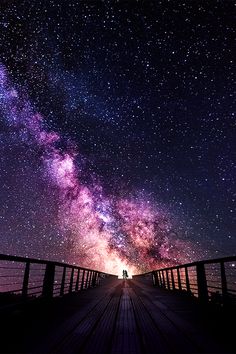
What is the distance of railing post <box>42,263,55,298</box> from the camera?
7.48 m

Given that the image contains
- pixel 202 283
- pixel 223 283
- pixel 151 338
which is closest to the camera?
pixel 151 338

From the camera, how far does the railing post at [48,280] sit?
748 centimetres

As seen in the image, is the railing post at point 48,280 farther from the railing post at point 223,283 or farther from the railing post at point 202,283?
the railing post at point 223,283

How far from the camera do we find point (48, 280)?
757 centimetres

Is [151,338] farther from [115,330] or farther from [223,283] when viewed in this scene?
[223,283]

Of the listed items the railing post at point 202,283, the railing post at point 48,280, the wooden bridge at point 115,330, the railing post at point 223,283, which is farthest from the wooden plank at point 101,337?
the railing post at point 202,283

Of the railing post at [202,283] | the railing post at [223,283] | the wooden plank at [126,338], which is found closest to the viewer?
the wooden plank at [126,338]

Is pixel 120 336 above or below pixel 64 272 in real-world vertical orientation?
below

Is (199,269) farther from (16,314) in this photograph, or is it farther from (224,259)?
(16,314)

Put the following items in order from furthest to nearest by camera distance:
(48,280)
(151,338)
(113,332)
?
(48,280), (113,332), (151,338)

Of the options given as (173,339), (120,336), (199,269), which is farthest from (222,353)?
(199,269)

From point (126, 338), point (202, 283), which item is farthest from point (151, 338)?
point (202, 283)

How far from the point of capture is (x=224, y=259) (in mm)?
5355

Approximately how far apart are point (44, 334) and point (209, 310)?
4000 millimetres
